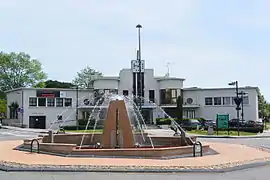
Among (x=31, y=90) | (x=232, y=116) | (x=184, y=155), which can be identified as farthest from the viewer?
(x=232, y=116)

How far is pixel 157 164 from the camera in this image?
581 inches

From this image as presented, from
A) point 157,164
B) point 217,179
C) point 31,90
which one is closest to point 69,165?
point 157,164

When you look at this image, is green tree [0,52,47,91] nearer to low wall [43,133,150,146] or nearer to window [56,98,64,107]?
window [56,98,64,107]

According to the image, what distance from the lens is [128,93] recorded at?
71.9m

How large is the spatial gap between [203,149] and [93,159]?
5.58 meters

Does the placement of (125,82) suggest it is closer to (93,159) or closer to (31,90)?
(31,90)

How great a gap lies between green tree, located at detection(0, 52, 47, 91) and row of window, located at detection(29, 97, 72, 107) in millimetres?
29026

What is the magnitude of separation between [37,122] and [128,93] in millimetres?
16102

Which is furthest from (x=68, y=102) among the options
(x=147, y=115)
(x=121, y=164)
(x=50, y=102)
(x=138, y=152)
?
(x=121, y=164)

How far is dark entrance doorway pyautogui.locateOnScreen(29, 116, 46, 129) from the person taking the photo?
65.2 m

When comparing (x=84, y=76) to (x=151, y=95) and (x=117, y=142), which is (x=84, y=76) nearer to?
(x=151, y=95)

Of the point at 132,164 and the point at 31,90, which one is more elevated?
the point at 31,90

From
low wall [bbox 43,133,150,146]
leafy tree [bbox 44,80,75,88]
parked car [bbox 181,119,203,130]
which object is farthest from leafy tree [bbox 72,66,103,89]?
low wall [bbox 43,133,150,146]

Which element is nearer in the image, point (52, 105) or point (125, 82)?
point (52, 105)
